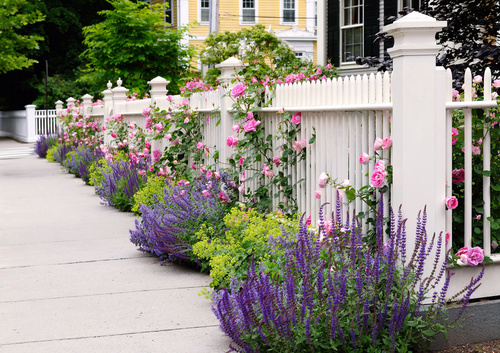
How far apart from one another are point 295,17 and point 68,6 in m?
12.9

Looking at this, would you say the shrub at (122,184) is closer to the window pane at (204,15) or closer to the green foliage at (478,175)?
the green foliage at (478,175)

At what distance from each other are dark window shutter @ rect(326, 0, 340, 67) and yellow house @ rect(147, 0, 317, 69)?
14.7m

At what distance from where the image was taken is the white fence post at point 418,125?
4.09 m

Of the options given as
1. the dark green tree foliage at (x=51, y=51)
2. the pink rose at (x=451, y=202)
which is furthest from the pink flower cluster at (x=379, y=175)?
the dark green tree foliage at (x=51, y=51)

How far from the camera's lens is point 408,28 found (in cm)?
404

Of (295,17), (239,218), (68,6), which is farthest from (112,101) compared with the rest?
(68,6)

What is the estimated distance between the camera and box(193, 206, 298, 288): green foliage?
5.00m

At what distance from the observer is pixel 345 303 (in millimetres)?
3754

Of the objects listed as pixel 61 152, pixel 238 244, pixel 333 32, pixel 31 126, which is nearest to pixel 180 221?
pixel 238 244

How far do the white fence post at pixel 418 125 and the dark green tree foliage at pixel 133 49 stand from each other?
16391 millimetres

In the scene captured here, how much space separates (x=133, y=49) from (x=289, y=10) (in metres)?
17.2

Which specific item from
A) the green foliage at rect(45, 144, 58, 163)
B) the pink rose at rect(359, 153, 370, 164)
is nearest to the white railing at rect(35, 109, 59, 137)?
the green foliage at rect(45, 144, 58, 163)

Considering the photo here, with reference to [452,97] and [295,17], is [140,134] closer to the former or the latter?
[452,97]

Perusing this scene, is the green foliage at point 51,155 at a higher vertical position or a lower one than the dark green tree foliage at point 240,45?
lower
